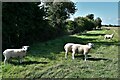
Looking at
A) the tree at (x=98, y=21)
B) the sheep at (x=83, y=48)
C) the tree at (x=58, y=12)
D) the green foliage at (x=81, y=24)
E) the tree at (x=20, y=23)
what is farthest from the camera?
the tree at (x=98, y=21)

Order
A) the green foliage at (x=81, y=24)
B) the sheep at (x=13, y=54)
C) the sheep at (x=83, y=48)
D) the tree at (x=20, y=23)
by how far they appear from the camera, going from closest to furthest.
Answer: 1. the sheep at (x=13, y=54)
2. the sheep at (x=83, y=48)
3. the tree at (x=20, y=23)
4. the green foliage at (x=81, y=24)

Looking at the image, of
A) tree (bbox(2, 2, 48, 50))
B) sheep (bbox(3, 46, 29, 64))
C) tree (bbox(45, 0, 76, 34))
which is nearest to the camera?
sheep (bbox(3, 46, 29, 64))

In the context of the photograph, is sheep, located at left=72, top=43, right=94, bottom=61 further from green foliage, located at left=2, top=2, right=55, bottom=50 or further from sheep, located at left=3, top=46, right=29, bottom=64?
green foliage, located at left=2, top=2, right=55, bottom=50

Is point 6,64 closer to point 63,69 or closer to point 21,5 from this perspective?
point 63,69

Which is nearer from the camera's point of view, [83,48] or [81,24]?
[83,48]

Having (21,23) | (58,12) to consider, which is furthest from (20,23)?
(58,12)

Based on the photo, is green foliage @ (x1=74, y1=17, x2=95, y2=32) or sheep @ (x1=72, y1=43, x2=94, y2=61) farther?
green foliage @ (x1=74, y1=17, x2=95, y2=32)

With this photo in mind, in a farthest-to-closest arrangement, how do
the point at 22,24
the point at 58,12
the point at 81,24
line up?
the point at 81,24 → the point at 58,12 → the point at 22,24

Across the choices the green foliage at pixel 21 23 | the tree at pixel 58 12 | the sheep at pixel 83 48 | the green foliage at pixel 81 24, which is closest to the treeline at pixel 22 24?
the green foliage at pixel 21 23

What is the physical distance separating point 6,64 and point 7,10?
8.53 meters

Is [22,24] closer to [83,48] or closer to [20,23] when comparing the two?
[20,23]

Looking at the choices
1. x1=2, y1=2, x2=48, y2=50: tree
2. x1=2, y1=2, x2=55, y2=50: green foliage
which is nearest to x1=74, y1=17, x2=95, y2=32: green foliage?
x1=2, y1=2, x2=55, y2=50: green foliage

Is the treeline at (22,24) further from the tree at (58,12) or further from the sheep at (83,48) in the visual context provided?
the tree at (58,12)

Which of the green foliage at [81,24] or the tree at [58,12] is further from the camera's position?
the green foliage at [81,24]
